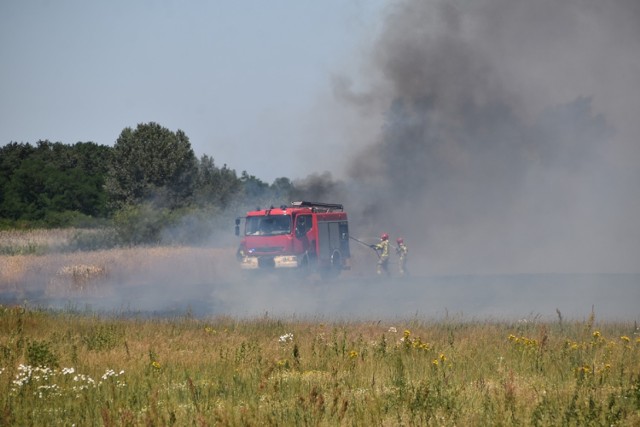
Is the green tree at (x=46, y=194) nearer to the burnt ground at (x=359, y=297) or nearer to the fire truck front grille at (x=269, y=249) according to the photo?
the burnt ground at (x=359, y=297)

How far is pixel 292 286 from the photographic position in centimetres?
2823

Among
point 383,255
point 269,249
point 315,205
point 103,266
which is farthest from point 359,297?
point 103,266

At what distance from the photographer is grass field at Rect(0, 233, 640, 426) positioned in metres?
7.75

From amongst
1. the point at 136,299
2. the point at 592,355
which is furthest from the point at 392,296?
the point at 592,355

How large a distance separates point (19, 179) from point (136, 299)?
54.1 metres

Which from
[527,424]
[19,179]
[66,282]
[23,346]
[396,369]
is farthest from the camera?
[19,179]

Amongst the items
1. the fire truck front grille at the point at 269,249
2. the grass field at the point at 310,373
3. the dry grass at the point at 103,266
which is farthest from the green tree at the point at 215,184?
the grass field at the point at 310,373

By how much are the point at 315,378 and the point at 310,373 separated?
0.40 metres

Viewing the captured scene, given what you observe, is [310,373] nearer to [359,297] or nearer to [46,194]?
[359,297]

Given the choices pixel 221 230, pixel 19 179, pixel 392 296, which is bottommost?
pixel 392 296

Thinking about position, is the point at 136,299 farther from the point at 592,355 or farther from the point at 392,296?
the point at 592,355

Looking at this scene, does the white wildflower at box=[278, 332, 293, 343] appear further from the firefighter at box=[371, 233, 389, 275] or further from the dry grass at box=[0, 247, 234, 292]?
the firefighter at box=[371, 233, 389, 275]

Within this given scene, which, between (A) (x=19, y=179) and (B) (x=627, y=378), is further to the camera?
(A) (x=19, y=179)

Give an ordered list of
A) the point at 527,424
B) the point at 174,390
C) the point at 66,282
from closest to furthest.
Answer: the point at 527,424 → the point at 174,390 → the point at 66,282
